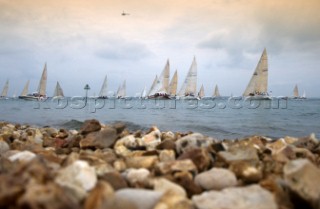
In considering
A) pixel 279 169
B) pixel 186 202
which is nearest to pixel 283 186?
pixel 279 169

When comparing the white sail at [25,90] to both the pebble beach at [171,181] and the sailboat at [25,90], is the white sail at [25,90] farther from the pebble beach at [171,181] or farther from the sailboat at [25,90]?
the pebble beach at [171,181]

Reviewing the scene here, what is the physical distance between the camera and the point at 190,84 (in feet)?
Result: 210

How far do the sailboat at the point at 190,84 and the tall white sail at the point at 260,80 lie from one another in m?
15.3

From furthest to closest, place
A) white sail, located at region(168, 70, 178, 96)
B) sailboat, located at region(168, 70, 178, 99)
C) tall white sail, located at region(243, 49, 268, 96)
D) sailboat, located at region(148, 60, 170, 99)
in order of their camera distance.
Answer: white sail, located at region(168, 70, 178, 96) < sailboat, located at region(168, 70, 178, 99) < sailboat, located at region(148, 60, 170, 99) < tall white sail, located at region(243, 49, 268, 96)

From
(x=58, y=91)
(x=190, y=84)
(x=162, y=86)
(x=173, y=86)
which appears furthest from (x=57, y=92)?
(x=190, y=84)

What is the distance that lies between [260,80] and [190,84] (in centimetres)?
1835

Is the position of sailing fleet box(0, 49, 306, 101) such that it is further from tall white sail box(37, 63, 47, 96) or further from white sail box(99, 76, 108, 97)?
white sail box(99, 76, 108, 97)

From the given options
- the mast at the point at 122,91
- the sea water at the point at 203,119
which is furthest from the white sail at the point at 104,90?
the sea water at the point at 203,119

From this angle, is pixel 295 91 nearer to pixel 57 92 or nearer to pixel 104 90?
pixel 104 90

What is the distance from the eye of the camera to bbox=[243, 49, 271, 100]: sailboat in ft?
156

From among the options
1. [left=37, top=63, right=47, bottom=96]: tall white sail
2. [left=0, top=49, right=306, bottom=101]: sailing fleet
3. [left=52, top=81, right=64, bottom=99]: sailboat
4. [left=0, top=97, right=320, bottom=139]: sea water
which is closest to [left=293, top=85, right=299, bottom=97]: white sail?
[left=0, top=49, right=306, bottom=101]: sailing fleet

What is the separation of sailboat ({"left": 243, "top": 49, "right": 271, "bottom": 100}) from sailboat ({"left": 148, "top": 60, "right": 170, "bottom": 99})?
2072 cm

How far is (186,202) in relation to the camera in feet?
8.41

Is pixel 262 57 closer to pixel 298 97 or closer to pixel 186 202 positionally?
Result: pixel 186 202
